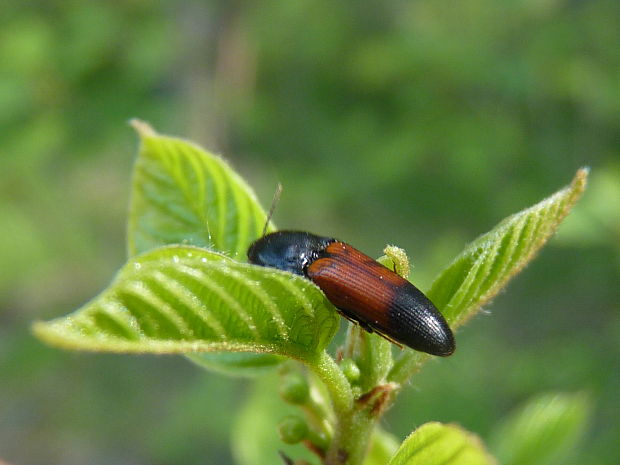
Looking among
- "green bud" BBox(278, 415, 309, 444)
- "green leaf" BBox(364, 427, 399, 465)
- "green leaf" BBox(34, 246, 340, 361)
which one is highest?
"green leaf" BBox(34, 246, 340, 361)

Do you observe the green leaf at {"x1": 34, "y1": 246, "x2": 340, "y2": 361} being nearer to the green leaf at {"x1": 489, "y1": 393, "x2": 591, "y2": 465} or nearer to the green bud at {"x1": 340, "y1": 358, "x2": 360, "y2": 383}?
the green bud at {"x1": 340, "y1": 358, "x2": 360, "y2": 383}

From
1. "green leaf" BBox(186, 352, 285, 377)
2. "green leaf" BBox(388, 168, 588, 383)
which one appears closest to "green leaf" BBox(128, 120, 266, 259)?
"green leaf" BBox(186, 352, 285, 377)

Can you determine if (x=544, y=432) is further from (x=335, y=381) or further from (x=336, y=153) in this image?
(x=336, y=153)

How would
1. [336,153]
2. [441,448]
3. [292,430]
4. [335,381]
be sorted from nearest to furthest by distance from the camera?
[441,448] → [335,381] → [292,430] → [336,153]

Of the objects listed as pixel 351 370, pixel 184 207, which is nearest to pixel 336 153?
pixel 184 207

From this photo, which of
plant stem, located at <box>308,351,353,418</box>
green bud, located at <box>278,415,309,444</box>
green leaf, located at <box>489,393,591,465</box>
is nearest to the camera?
plant stem, located at <box>308,351,353,418</box>
